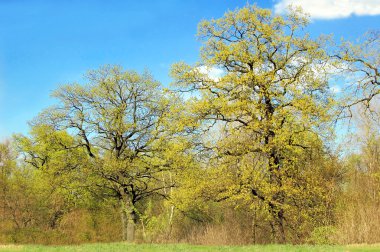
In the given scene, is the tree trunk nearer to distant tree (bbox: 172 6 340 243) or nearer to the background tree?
the background tree

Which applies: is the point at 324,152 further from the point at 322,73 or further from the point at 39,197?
the point at 39,197

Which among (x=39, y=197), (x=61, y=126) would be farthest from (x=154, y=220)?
(x=39, y=197)

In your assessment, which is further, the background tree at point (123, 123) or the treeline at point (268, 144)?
the background tree at point (123, 123)

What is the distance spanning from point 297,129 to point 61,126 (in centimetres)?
2025

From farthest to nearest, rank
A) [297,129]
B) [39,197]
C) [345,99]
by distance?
1. [39,197]
2. [345,99]
3. [297,129]

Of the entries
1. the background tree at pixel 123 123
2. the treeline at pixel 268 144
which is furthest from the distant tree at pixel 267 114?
the background tree at pixel 123 123

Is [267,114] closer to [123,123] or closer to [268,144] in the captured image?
[268,144]

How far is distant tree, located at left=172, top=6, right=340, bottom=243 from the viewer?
73.2ft

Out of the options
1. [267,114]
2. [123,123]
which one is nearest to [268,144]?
[267,114]

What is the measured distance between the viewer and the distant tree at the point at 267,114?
2231 cm

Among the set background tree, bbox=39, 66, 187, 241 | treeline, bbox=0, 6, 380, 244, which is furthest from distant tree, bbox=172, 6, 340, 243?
background tree, bbox=39, 66, 187, 241

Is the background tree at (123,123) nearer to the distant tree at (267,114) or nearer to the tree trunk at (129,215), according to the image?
the tree trunk at (129,215)

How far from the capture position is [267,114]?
2328 cm

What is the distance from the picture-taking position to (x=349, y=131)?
23.6m
